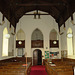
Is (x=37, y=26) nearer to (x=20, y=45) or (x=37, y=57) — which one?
(x=20, y=45)

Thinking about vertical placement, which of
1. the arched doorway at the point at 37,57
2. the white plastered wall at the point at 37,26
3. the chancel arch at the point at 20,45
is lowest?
the arched doorway at the point at 37,57

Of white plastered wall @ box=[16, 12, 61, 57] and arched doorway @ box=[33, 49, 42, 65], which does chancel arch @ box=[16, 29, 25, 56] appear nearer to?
white plastered wall @ box=[16, 12, 61, 57]

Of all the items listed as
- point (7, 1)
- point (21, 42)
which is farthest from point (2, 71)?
point (21, 42)

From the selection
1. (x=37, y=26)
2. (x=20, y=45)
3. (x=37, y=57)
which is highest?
(x=37, y=26)

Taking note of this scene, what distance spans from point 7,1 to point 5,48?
16.4 feet

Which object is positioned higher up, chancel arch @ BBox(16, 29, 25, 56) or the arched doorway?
chancel arch @ BBox(16, 29, 25, 56)

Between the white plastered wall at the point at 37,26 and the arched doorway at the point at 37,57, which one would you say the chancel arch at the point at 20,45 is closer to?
the white plastered wall at the point at 37,26

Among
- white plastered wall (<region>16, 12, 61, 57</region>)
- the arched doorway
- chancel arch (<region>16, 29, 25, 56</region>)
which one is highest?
white plastered wall (<region>16, 12, 61, 57</region>)

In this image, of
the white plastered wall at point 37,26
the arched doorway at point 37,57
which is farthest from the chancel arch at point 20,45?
the arched doorway at point 37,57

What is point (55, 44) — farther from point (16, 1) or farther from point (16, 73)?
point (16, 73)

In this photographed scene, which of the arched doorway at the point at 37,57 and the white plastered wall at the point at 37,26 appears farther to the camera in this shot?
the arched doorway at the point at 37,57

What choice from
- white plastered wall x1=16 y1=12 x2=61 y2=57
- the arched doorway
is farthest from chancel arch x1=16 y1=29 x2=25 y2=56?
the arched doorway

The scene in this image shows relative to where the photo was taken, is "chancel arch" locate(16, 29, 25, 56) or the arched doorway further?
the arched doorway

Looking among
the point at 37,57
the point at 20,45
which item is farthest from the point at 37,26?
the point at 37,57
